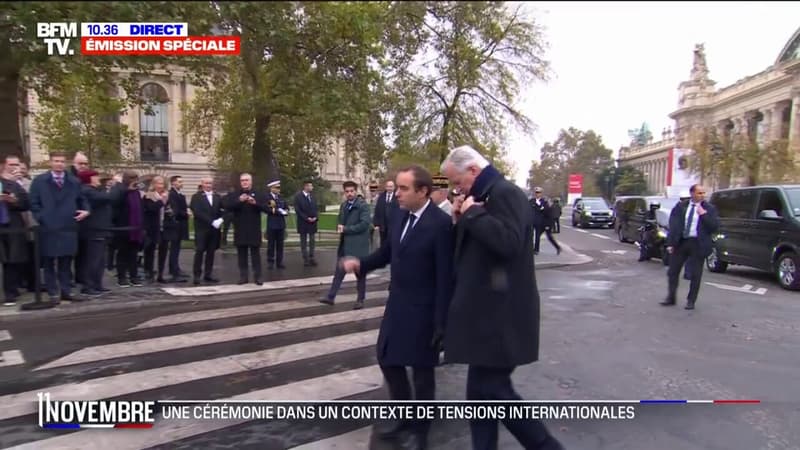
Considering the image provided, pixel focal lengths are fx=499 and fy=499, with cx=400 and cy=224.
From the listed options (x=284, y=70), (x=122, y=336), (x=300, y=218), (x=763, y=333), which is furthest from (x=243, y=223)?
(x=763, y=333)

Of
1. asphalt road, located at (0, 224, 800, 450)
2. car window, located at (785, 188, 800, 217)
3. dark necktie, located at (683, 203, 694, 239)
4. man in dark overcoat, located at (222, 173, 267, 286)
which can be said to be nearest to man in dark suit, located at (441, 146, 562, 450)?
asphalt road, located at (0, 224, 800, 450)

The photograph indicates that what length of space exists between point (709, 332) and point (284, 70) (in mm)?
6160

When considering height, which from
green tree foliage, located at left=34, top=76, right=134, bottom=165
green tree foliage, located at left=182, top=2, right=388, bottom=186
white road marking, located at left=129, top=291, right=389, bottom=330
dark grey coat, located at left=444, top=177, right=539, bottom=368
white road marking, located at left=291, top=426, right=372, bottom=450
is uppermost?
green tree foliage, located at left=34, top=76, right=134, bottom=165

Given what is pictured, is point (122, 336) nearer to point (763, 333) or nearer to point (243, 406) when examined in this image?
point (243, 406)

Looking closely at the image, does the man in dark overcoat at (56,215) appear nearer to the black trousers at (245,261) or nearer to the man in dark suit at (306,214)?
the black trousers at (245,261)

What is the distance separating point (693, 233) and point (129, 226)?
368 inches

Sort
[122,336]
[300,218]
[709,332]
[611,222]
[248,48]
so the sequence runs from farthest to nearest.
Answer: [611,222]
[300,218]
[709,332]
[122,336]
[248,48]

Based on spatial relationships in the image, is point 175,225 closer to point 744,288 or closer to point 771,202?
point 744,288

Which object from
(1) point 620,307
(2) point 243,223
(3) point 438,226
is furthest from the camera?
(2) point 243,223

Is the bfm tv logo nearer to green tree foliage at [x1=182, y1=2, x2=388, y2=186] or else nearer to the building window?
green tree foliage at [x1=182, y1=2, x2=388, y2=186]

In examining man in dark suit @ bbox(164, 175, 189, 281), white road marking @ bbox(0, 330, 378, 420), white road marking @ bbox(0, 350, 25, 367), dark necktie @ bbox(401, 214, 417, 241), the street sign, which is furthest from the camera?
the street sign

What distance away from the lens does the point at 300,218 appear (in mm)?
11430

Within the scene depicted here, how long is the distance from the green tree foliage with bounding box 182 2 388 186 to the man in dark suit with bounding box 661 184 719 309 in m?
5.40

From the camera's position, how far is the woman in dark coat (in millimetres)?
8609
